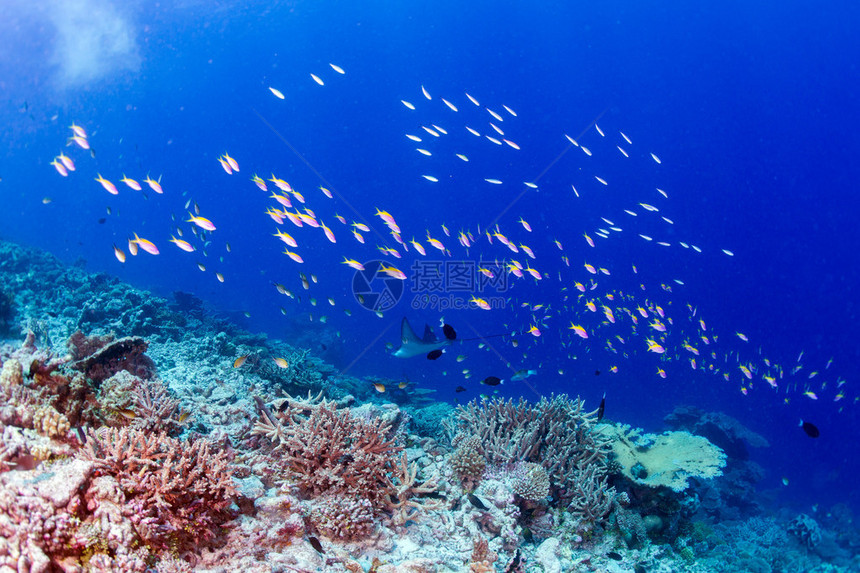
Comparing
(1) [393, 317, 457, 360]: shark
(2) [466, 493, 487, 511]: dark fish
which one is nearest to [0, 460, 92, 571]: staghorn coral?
(2) [466, 493, 487, 511]: dark fish

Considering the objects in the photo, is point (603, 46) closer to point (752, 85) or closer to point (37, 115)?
point (752, 85)

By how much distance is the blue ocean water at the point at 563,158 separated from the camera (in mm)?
55344

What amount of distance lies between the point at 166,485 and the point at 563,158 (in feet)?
310

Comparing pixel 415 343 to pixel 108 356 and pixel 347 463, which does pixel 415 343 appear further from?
pixel 108 356

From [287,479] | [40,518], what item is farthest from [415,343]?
[40,518]

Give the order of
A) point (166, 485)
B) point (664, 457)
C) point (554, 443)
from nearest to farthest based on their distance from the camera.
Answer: point (166, 485) → point (554, 443) → point (664, 457)

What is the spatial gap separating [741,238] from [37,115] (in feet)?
718

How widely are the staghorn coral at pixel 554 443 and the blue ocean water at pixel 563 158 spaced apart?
30606mm

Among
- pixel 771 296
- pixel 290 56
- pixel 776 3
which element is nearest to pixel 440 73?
pixel 290 56

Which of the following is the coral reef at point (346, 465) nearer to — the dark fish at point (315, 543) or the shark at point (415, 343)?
the dark fish at point (315, 543)

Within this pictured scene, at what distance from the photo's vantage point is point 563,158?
86125 millimetres

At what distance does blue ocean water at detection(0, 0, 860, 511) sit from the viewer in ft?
182

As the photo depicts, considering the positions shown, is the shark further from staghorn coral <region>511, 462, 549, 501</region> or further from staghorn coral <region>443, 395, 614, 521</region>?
staghorn coral <region>511, 462, 549, 501</region>

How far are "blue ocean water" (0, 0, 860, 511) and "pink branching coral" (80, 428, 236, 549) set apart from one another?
32473 mm
